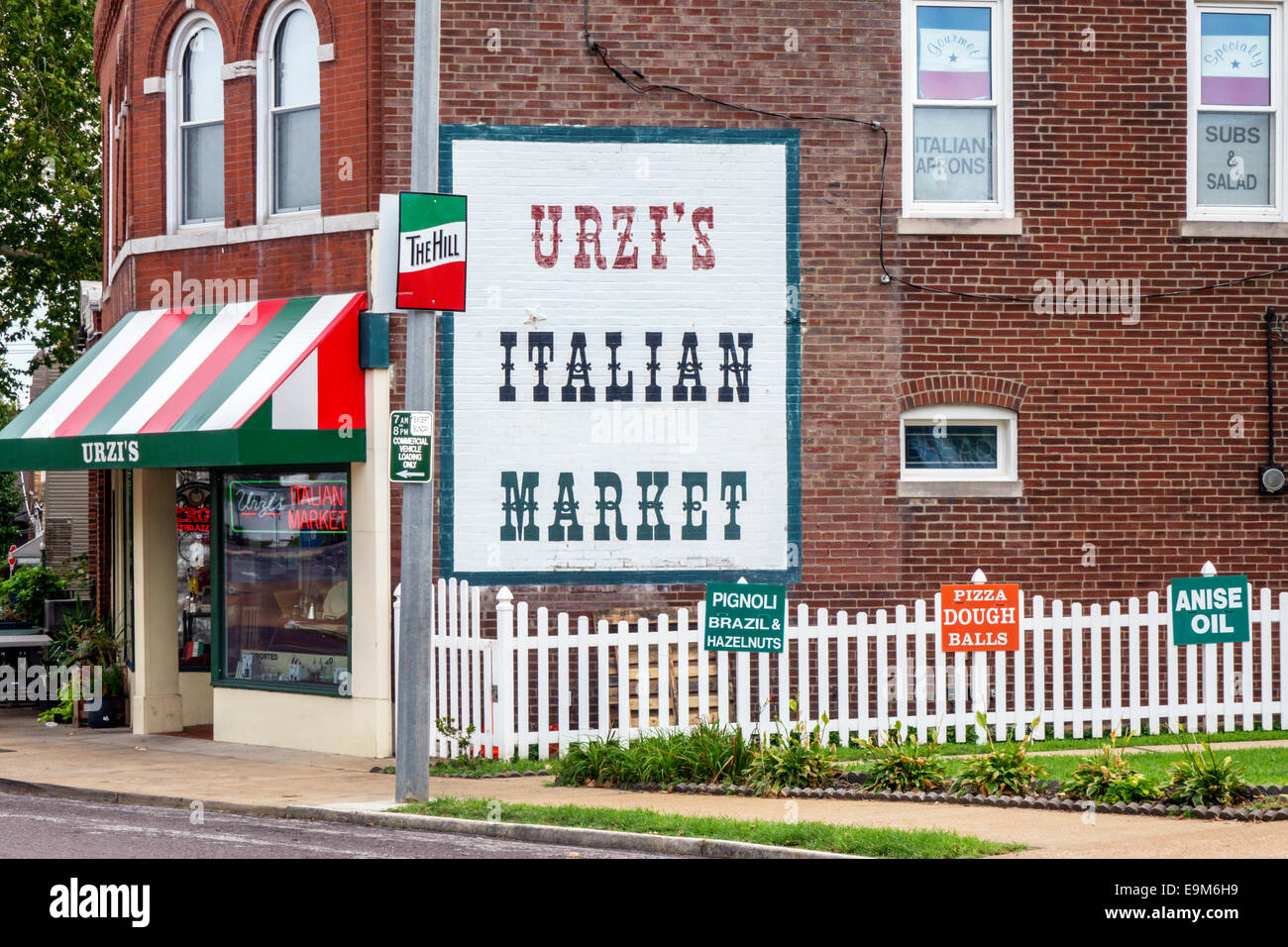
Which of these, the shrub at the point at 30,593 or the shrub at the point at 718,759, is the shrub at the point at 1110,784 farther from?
the shrub at the point at 30,593

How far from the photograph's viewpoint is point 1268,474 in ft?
51.6

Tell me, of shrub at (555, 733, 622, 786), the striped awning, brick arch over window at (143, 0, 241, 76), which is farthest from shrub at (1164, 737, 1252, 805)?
brick arch over window at (143, 0, 241, 76)

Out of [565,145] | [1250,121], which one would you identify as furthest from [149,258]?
[1250,121]

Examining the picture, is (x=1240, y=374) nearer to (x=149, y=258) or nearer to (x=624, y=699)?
(x=624, y=699)

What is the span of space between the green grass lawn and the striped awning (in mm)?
4332

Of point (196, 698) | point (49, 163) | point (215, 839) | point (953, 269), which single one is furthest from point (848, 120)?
point (49, 163)

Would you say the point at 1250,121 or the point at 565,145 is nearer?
the point at 565,145

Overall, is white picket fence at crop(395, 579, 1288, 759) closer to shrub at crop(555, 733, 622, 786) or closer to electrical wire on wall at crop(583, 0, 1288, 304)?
shrub at crop(555, 733, 622, 786)

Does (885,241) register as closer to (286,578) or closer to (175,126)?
(286,578)

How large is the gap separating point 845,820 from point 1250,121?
30.1 feet

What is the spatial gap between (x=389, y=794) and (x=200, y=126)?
7.93m

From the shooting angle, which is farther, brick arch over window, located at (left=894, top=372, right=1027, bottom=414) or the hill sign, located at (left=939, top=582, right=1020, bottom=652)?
brick arch over window, located at (left=894, top=372, right=1027, bottom=414)

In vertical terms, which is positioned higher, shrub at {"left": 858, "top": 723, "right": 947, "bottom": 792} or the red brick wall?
the red brick wall

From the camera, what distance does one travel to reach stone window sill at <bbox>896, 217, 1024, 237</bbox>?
15398 millimetres
